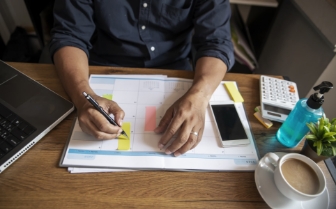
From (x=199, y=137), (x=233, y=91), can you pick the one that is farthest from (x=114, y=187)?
(x=233, y=91)

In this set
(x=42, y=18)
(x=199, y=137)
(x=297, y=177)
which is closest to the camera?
(x=297, y=177)

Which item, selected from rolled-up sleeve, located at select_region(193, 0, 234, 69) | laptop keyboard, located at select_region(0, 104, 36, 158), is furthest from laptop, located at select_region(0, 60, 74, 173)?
rolled-up sleeve, located at select_region(193, 0, 234, 69)

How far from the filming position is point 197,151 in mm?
582

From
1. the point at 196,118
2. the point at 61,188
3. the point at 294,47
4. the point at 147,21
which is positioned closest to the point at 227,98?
the point at 196,118

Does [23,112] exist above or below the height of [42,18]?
above

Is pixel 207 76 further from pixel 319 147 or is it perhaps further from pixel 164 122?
pixel 319 147

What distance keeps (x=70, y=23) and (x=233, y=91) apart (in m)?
0.55

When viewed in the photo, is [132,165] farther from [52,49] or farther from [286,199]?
[52,49]

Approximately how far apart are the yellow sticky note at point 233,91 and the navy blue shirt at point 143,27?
0.08 m

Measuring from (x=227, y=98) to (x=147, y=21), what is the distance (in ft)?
1.25

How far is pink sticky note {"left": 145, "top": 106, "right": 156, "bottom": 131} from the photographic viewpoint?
616 millimetres

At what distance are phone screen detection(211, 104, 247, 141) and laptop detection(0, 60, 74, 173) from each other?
1.29 ft

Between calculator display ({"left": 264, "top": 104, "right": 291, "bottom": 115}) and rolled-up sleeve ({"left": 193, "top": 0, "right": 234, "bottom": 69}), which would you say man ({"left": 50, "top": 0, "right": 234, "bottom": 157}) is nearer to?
rolled-up sleeve ({"left": 193, "top": 0, "right": 234, "bottom": 69})

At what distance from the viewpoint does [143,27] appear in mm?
835
